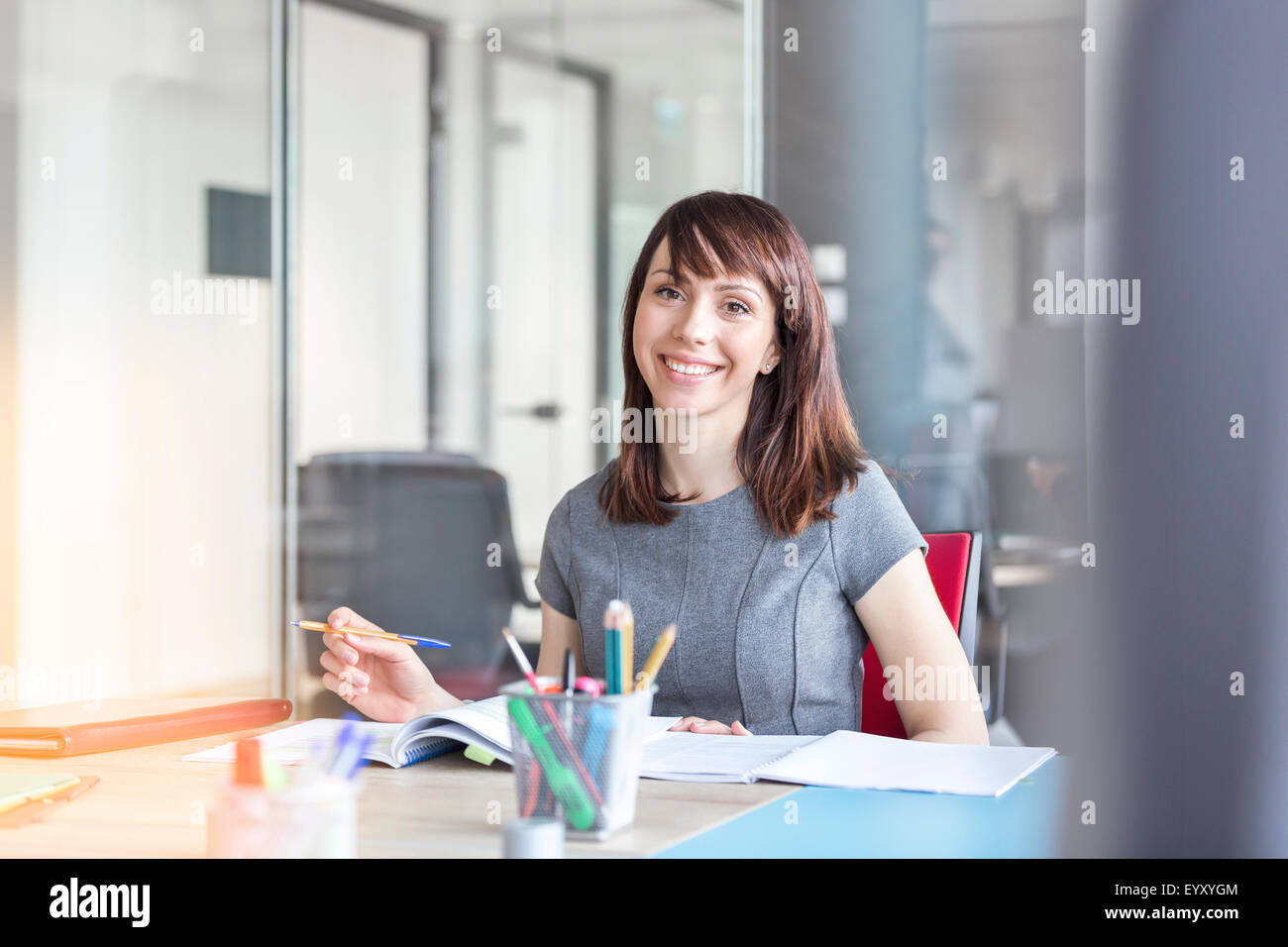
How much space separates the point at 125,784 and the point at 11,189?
2866 mm

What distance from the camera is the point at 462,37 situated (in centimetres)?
430

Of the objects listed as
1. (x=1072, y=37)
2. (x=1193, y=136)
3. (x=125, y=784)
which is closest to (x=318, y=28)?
(x=1072, y=37)

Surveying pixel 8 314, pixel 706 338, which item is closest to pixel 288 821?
pixel 706 338

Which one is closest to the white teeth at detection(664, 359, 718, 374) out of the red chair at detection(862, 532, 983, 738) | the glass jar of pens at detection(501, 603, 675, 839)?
the red chair at detection(862, 532, 983, 738)

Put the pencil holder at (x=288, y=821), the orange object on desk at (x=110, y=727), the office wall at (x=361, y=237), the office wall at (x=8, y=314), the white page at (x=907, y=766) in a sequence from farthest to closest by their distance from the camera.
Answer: the office wall at (x=361, y=237), the office wall at (x=8, y=314), the orange object on desk at (x=110, y=727), the white page at (x=907, y=766), the pencil holder at (x=288, y=821)

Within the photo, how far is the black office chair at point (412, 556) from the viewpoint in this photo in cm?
376

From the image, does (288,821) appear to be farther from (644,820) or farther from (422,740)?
(422,740)

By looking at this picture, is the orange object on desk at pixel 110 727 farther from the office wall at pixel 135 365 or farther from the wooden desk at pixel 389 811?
the office wall at pixel 135 365

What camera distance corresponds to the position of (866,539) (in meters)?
1.64

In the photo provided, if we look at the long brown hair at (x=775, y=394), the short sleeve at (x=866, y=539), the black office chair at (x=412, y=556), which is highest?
the long brown hair at (x=775, y=394)

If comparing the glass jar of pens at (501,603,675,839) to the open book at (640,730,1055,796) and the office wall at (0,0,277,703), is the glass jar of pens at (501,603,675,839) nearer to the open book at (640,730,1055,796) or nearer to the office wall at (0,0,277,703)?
the open book at (640,730,1055,796)

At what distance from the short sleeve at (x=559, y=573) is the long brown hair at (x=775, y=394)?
0.25 feet

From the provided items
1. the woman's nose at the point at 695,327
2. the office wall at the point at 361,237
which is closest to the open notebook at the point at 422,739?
the woman's nose at the point at 695,327
